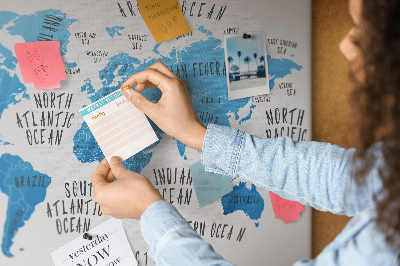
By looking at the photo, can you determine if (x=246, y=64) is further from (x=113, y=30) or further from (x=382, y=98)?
(x=382, y=98)

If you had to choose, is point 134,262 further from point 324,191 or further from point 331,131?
point 331,131

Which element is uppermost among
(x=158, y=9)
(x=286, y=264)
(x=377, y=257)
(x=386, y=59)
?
(x=158, y=9)

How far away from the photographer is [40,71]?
29.2 inches

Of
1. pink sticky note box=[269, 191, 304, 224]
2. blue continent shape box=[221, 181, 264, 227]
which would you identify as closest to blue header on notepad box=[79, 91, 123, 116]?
blue continent shape box=[221, 181, 264, 227]

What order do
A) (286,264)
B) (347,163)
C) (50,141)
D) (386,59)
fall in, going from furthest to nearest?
(286,264) < (50,141) < (347,163) < (386,59)

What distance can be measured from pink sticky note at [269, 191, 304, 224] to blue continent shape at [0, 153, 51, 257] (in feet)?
1.91

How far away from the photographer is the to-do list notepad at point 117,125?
0.75m

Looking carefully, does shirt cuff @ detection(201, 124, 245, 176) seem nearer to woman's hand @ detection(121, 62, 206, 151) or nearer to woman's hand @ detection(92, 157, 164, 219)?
woman's hand @ detection(121, 62, 206, 151)

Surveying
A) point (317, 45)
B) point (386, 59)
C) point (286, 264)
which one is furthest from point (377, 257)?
point (317, 45)

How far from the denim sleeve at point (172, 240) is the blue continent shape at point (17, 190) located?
0.33m

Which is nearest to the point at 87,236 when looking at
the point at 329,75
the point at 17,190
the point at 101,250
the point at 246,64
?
the point at 101,250

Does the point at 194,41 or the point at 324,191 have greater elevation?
the point at 194,41

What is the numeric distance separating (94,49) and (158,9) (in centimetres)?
17

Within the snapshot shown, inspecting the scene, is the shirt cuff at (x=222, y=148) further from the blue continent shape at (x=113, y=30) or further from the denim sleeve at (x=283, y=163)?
the blue continent shape at (x=113, y=30)
